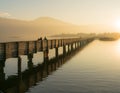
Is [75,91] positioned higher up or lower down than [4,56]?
lower down

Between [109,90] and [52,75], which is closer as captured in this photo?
[109,90]

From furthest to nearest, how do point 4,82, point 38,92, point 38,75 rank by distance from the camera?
1. point 38,75
2. point 4,82
3. point 38,92

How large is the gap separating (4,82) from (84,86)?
6.20 metres

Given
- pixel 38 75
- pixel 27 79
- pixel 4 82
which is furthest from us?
pixel 38 75

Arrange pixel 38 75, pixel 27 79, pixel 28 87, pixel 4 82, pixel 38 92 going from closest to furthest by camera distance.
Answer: pixel 38 92, pixel 28 87, pixel 4 82, pixel 27 79, pixel 38 75

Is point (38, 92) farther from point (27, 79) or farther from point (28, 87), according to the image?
point (27, 79)

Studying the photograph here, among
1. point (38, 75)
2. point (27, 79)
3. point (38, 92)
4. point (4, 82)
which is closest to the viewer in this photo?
point (38, 92)

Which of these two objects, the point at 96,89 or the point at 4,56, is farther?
the point at 4,56

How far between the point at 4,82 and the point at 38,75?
5057mm

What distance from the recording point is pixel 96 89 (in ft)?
68.8

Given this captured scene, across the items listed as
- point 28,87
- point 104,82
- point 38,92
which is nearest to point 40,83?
point 28,87

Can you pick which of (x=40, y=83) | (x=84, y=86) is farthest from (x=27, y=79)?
(x=84, y=86)

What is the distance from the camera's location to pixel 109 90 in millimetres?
20766

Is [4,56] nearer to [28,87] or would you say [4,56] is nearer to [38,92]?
[28,87]
